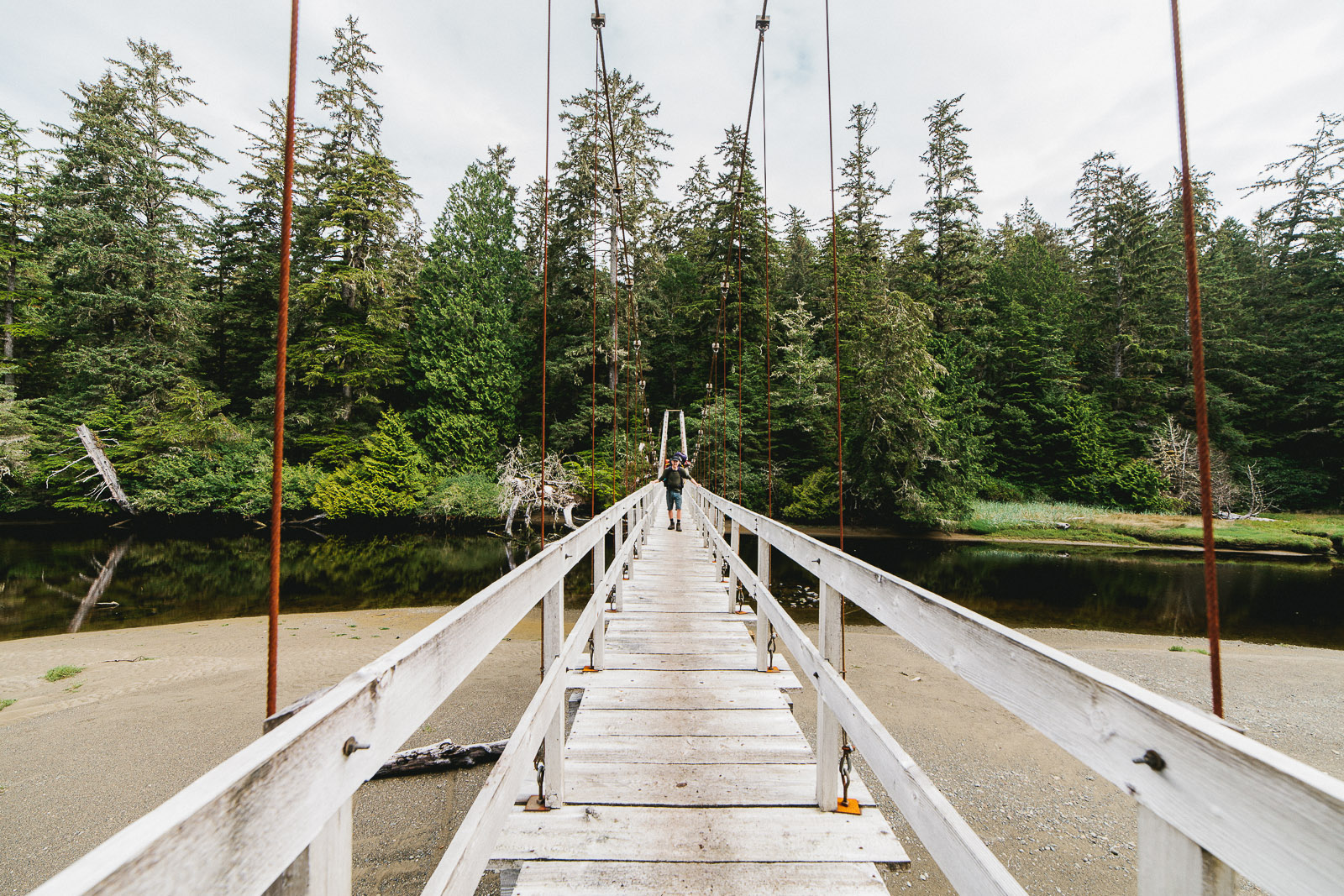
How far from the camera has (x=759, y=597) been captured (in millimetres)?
3211

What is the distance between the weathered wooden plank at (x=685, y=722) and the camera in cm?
273

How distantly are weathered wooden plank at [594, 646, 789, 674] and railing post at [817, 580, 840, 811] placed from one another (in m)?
1.41

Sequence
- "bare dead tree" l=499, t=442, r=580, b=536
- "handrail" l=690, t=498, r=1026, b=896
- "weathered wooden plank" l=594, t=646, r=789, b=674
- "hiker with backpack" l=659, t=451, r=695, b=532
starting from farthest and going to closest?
1. "bare dead tree" l=499, t=442, r=580, b=536
2. "hiker with backpack" l=659, t=451, r=695, b=532
3. "weathered wooden plank" l=594, t=646, r=789, b=674
4. "handrail" l=690, t=498, r=1026, b=896

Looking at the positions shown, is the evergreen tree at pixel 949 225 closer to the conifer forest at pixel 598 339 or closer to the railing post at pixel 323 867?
the conifer forest at pixel 598 339

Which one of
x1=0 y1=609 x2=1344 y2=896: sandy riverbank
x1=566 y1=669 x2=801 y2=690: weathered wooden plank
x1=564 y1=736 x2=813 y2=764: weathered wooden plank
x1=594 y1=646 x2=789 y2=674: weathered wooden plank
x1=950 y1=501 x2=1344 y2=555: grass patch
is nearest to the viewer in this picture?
x1=564 y1=736 x2=813 y2=764: weathered wooden plank

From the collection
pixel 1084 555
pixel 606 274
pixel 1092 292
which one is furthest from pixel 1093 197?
pixel 606 274

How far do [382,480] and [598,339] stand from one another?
1018cm

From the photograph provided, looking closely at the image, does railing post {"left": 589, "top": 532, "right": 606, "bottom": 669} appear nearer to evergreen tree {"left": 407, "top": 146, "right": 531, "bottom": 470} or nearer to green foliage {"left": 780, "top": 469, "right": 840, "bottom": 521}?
green foliage {"left": 780, "top": 469, "right": 840, "bottom": 521}

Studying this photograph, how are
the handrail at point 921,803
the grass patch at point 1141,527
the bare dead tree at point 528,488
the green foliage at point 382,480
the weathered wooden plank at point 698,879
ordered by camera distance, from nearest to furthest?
1. the handrail at point 921,803
2. the weathered wooden plank at point 698,879
3. the grass patch at point 1141,527
4. the bare dead tree at point 528,488
5. the green foliage at point 382,480

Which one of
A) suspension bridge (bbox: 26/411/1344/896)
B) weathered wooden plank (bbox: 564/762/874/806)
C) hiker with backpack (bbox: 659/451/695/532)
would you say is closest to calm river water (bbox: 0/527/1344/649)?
hiker with backpack (bbox: 659/451/695/532)

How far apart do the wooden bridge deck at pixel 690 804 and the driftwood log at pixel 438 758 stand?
1.70 meters

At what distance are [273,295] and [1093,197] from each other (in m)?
45.2

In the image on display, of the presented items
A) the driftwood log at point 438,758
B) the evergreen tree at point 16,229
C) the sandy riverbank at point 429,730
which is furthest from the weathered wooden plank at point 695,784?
→ the evergreen tree at point 16,229

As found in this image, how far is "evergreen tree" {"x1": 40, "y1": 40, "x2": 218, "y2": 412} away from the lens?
19.9 meters
